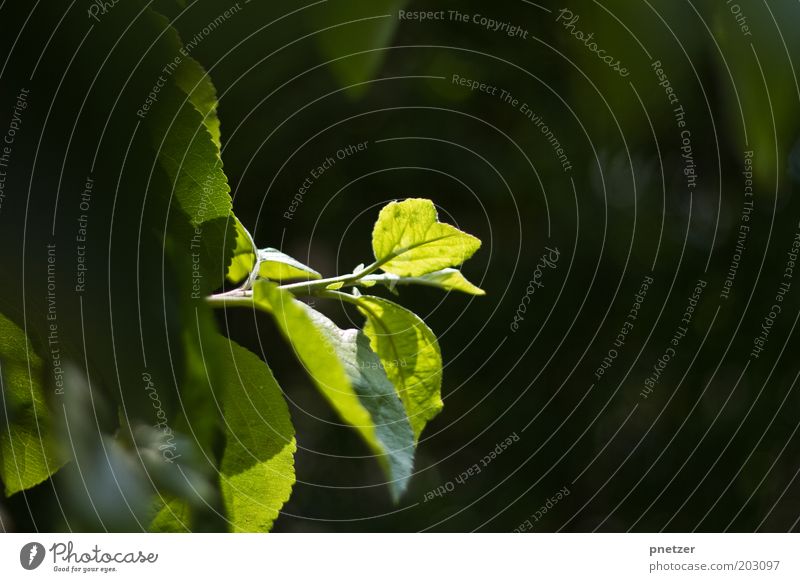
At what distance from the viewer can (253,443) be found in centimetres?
41

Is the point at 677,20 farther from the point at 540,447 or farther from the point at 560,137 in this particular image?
the point at 540,447

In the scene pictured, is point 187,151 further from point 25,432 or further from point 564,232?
point 564,232

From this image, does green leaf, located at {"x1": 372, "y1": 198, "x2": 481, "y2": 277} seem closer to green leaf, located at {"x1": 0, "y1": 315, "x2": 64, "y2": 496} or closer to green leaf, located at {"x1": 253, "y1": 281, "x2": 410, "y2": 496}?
green leaf, located at {"x1": 253, "y1": 281, "x2": 410, "y2": 496}

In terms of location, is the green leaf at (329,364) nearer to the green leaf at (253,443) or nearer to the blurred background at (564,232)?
the green leaf at (253,443)

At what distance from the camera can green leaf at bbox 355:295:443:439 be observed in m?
0.43

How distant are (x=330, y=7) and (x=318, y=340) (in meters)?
0.37

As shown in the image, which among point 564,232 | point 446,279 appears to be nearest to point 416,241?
point 446,279

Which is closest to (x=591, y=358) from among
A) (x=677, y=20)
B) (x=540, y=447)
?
(x=540, y=447)

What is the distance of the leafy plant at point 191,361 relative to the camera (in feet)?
1.16

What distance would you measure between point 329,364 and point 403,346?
0.09m

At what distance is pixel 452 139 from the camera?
2.91ft

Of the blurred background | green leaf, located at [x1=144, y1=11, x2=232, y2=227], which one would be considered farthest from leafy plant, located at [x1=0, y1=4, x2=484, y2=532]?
the blurred background

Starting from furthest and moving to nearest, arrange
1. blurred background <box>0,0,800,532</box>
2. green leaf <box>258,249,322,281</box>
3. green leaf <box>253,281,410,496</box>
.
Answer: blurred background <box>0,0,800,532</box>, green leaf <box>258,249,322,281</box>, green leaf <box>253,281,410,496</box>

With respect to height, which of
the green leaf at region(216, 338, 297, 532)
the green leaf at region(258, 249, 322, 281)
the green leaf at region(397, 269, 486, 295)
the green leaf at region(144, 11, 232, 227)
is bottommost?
the green leaf at region(216, 338, 297, 532)
